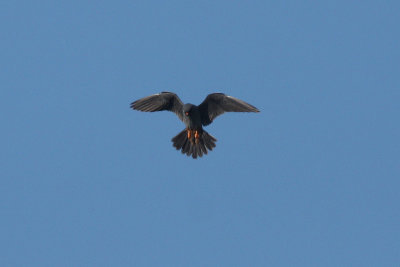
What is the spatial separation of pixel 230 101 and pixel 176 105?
199cm

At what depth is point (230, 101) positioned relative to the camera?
23969 mm

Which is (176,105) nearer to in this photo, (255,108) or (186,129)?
(186,129)

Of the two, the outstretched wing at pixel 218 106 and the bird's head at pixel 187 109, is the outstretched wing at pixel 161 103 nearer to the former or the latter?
the outstretched wing at pixel 218 106

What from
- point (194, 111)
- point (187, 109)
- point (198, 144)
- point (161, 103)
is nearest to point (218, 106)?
point (194, 111)

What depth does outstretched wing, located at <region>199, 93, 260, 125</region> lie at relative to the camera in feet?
77.8

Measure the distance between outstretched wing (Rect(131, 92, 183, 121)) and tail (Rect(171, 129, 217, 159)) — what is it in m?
0.89

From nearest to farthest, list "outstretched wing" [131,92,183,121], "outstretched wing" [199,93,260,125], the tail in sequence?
"outstretched wing" [199,93,260,125] → the tail → "outstretched wing" [131,92,183,121]

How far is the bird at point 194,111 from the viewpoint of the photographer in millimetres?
23953

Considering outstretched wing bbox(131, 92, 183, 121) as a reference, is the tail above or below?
below

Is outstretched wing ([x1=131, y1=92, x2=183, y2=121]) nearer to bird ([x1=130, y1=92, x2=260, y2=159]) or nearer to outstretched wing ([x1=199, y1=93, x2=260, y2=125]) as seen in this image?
bird ([x1=130, y1=92, x2=260, y2=159])

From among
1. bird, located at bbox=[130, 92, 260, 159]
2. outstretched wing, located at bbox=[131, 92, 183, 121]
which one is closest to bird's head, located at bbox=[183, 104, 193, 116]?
bird, located at bbox=[130, 92, 260, 159]

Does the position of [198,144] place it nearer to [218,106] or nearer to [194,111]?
[194,111]

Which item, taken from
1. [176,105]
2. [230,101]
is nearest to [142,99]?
[176,105]

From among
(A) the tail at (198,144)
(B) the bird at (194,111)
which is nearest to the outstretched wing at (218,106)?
(B) the bird at (194,111)
